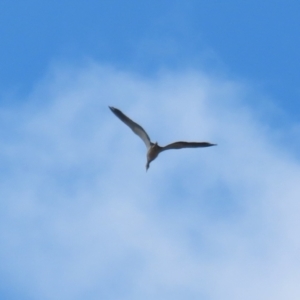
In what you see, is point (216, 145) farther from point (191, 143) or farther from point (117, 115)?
point (117, 115)

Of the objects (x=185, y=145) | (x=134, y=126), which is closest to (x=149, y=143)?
(x=134, y=126)

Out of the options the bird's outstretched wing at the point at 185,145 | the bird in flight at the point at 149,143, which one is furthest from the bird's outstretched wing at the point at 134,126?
the bird's outstretched wing at the point at 185,145

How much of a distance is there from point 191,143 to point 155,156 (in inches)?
74.0

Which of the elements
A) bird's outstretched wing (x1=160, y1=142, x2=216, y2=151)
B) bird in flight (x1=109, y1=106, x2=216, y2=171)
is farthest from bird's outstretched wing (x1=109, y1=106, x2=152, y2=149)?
bird's outstretched wing (x1=160, y1=142, x2=216, y2=151)

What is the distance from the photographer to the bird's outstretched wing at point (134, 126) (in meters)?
37.6

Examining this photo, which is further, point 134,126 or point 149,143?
point 149,143

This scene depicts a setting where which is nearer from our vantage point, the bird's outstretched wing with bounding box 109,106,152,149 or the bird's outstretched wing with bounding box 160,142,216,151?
the bird's outstretched wing with bounding box 160,142,216,151

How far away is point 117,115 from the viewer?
38.2m

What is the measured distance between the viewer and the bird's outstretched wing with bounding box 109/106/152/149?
37594 millimetres

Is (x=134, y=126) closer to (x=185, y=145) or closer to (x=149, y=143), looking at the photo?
(x=149, y=143)

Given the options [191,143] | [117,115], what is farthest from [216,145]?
[117,115]

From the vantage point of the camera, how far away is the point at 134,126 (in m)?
37.7

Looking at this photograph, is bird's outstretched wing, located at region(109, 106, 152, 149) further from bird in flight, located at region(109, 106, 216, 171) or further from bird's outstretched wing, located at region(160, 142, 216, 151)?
bird's outstretched wing, located at region(160, 142, 216, 151)

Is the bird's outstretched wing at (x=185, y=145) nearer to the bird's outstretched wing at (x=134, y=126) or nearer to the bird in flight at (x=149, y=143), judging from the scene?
the bird in flight at (x=149, y=143)
